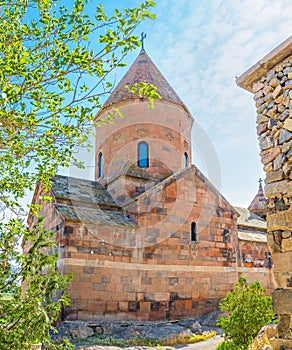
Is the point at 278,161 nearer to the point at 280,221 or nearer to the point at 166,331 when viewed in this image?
the point at 280,221

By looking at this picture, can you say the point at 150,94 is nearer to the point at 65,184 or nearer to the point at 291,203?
the point at 291,203

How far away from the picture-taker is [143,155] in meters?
14.0

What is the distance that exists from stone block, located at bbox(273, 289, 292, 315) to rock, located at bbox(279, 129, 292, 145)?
1.86 metres

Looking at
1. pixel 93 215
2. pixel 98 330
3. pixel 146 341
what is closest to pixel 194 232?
pixel 93 215

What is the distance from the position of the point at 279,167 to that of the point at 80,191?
345 inches

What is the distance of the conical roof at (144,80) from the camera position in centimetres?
1478

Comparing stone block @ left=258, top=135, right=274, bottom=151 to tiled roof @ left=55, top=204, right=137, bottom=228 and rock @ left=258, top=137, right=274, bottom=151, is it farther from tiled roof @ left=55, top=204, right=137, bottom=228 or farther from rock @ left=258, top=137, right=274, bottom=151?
tiled roof @ left=55, top=204, right=137, bottom=228

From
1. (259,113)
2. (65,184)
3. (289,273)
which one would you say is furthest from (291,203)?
(65,184)

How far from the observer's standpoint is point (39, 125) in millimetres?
4301

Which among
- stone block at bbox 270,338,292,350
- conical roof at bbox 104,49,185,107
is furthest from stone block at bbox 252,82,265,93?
conical roof at bbox 104,49,185,107

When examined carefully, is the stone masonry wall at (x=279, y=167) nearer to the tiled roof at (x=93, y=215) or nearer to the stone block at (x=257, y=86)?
the stone block at (x=257, y=86)

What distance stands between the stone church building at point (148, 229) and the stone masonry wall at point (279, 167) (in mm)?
6238

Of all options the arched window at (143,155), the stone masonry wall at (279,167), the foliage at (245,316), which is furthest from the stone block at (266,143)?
the arched window at (143,155)

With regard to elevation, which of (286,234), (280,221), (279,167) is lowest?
(286,234)
